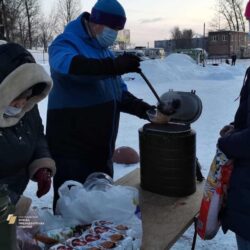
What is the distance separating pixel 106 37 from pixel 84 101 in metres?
0.40

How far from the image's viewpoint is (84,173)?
246 centimetres

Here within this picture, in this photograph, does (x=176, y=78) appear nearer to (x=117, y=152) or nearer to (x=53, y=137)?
(x=117, y=152)

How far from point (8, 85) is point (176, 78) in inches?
645

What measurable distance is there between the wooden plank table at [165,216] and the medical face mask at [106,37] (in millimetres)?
889

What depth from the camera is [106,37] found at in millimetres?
2354

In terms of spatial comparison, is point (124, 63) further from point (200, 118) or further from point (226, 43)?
point (226, 43)

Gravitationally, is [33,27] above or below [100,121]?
above

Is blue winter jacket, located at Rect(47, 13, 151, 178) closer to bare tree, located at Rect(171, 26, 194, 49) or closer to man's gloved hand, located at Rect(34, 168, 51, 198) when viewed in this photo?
man's gloved hand, located at Rect(34, 168, 51, 198)

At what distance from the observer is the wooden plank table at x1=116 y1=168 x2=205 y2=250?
180 cm

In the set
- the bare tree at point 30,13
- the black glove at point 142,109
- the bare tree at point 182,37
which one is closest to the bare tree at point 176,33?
the bare tree at point 182,37

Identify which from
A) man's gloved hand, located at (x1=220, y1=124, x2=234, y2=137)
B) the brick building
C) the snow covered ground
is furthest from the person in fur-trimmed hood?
the brick building

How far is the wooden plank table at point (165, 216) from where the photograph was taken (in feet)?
5.90

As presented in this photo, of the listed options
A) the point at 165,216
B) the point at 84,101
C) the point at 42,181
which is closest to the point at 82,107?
→ the point at 84,101

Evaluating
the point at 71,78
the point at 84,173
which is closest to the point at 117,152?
the point at 84,173
